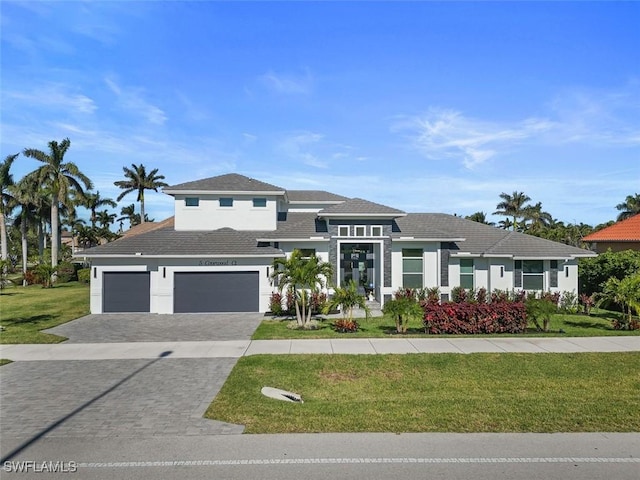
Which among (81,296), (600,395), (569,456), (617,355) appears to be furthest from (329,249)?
(81,296)

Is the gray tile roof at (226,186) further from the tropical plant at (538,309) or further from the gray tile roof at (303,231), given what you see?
the tropical plant at (538,309)

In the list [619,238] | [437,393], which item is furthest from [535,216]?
[437,393]

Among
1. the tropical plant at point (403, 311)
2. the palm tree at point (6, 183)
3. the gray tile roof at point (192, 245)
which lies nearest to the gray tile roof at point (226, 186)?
the gray tile roof at point (192, 245)

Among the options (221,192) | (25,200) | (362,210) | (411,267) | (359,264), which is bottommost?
(411,267)

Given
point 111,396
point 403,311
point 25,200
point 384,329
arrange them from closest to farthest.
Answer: point 111,396, point 403,311, point 384,329, point 25,200

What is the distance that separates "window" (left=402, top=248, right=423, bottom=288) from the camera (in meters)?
23.6

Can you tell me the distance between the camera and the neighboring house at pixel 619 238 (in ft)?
112

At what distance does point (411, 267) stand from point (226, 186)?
12.5 metres

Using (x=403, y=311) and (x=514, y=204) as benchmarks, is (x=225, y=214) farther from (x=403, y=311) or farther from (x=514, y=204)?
(x=514, y=204)

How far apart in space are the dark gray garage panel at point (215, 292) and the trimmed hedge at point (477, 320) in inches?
388

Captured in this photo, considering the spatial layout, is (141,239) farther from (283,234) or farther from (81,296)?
(81,296)

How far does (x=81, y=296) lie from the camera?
2959 cm

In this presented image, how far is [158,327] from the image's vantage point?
1728cm
